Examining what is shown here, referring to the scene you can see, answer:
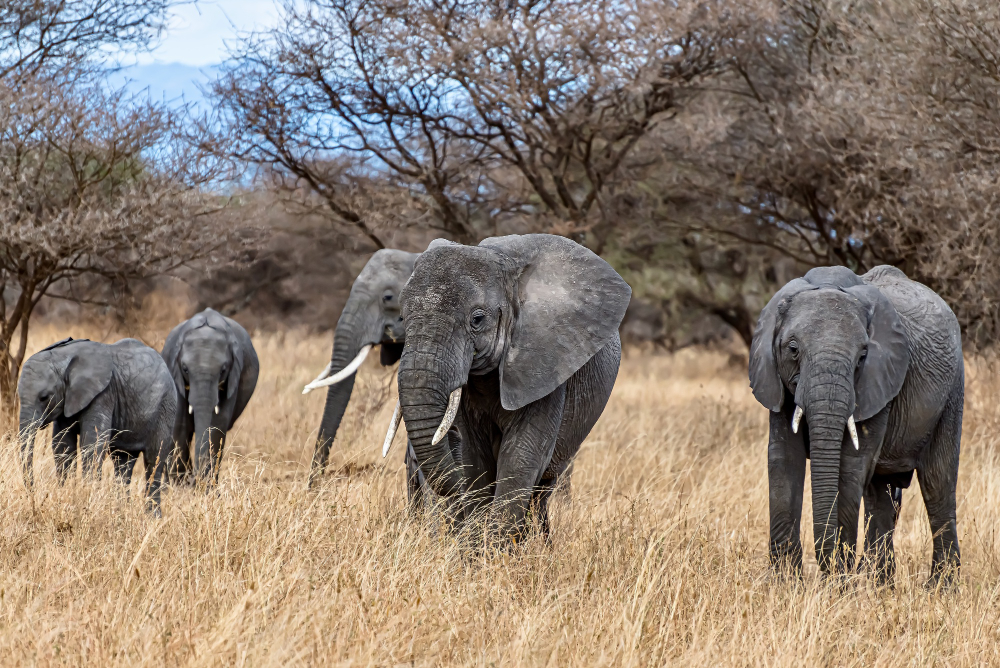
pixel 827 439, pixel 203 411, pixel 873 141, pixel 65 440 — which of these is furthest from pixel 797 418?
pixel 873 141

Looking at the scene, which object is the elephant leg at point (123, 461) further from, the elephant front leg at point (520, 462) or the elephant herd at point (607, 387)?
Result: the elephant front leg at point (520, 462)

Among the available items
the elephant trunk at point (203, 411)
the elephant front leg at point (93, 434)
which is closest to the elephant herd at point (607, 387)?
the elephant front leg at point (93, 434)

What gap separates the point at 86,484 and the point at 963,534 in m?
5.35

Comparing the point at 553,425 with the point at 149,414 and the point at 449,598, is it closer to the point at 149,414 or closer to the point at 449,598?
the point at 449,598

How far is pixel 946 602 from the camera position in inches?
202

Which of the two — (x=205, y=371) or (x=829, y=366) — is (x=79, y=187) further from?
(x=829, y=366)

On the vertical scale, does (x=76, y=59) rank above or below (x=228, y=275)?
above

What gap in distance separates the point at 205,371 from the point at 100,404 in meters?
1.11

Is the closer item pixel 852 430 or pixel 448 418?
pixel 448 418

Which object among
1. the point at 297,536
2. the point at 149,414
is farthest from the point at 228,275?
the point at 297,536

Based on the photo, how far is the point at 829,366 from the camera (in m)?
5.12

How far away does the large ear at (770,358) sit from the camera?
5445mm

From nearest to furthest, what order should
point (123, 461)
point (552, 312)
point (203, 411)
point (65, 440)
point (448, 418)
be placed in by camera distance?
point (448, 418), point (552, 312), point (65, 440), point (123, 461), point (203, 411)

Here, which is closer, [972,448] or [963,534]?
[963,534]
